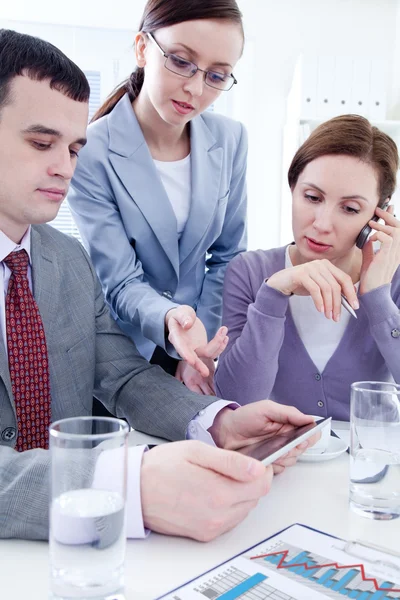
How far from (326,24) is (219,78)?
2.96 meters

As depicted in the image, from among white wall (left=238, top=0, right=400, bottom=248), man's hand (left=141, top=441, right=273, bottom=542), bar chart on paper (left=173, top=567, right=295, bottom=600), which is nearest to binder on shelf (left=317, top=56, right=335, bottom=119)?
white wall (left=238, top=0, right=400, bottom=248)

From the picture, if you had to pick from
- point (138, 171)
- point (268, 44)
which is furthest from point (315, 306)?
point (268, 44)

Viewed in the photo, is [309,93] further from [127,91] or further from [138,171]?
[138,171]

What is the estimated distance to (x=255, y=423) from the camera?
1.05 meters

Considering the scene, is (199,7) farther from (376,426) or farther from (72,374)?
(376,426)

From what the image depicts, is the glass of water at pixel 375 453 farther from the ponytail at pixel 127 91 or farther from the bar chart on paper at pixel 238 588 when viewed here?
the ponytail at pixel 127 91

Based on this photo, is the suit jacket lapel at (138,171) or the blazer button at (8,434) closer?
the blazer button at (8,434)

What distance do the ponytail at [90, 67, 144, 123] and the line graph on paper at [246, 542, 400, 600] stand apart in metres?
1.44

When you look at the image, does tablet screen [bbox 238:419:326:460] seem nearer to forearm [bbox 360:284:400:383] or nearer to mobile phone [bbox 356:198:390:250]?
forearm [bbox 360:284:400:383]

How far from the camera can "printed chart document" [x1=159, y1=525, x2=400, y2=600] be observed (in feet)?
2.11

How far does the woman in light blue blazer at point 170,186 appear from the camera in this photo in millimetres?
1449

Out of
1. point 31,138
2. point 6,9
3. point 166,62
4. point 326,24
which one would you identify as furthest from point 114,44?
point 31,138

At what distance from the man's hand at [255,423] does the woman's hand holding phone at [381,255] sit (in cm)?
66

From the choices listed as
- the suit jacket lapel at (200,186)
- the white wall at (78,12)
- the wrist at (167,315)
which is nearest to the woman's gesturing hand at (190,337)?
the wrist at (167,315)
